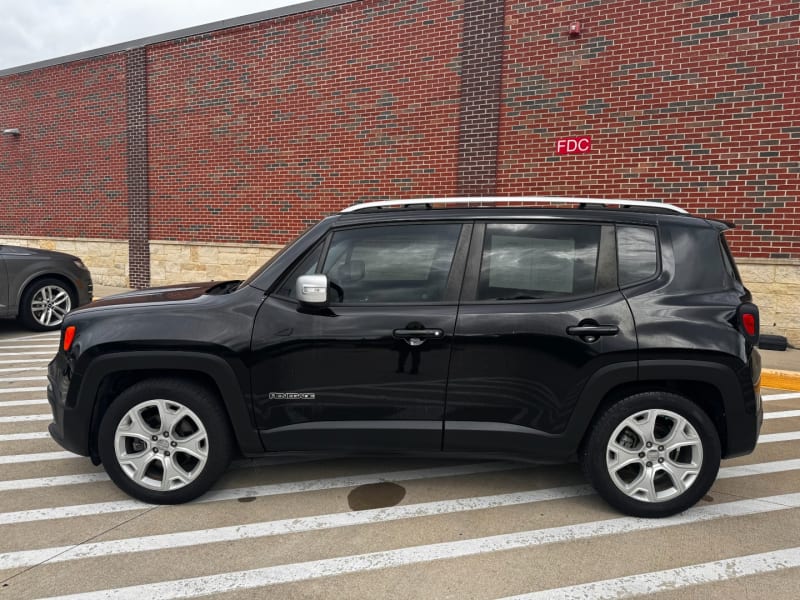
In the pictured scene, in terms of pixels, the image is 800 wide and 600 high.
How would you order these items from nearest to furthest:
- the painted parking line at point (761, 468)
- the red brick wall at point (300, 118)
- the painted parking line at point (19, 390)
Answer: the painted parking line at point (761, 468), the painted parking line at point (19, 390), the red brick wall at point (300, 118)

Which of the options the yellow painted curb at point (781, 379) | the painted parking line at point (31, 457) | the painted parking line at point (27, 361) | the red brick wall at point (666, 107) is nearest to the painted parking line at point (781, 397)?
the yellow painted curb at point (781, 379)

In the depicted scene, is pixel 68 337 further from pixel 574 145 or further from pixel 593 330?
pixel 574 145

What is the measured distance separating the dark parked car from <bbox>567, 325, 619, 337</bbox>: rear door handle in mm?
7412

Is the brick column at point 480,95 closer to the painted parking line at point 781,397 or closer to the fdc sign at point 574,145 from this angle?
the fdc sign at point 574,145

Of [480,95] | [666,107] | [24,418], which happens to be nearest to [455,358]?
[24,418]

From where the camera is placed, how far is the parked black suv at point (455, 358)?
2.96 meters

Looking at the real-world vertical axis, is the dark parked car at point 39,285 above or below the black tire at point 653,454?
above

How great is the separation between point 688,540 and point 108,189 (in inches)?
540

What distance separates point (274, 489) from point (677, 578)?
7.48 feet

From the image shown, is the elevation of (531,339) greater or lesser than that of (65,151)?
lesser

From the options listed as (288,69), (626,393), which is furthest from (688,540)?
(288,69)

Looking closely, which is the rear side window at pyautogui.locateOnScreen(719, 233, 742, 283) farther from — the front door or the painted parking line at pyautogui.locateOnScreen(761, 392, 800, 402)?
the painted parking line at pyautogui.locateOnScreen(761, 392, 800, 402)

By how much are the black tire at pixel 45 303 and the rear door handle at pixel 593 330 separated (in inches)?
305

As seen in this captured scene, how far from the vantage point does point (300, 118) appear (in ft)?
34.5
